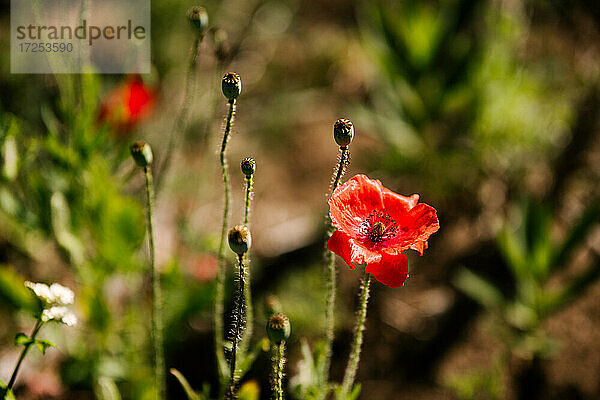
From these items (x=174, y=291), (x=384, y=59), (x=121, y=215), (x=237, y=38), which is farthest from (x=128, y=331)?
(x=237, y=38)

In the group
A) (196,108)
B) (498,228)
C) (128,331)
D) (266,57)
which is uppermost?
(266,57)

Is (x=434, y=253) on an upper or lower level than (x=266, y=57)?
lower

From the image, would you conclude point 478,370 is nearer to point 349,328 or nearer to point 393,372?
point 393,372

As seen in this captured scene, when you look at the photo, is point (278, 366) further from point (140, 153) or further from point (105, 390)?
point (105, 390)

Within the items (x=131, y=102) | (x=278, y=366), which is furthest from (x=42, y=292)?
(x=131, y=102)

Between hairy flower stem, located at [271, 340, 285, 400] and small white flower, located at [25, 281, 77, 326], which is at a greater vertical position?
small white flower, located at [25, 281, 77, 326]

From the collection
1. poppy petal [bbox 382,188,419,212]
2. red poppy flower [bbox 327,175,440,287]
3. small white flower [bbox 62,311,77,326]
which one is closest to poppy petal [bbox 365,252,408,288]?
red poppy flower [bbox 327,175,440,287]

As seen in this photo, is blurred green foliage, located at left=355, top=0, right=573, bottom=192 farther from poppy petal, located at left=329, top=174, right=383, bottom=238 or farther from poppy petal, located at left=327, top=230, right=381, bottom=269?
poppy petal, located at left=327, top=230, right=381, bottom=269
